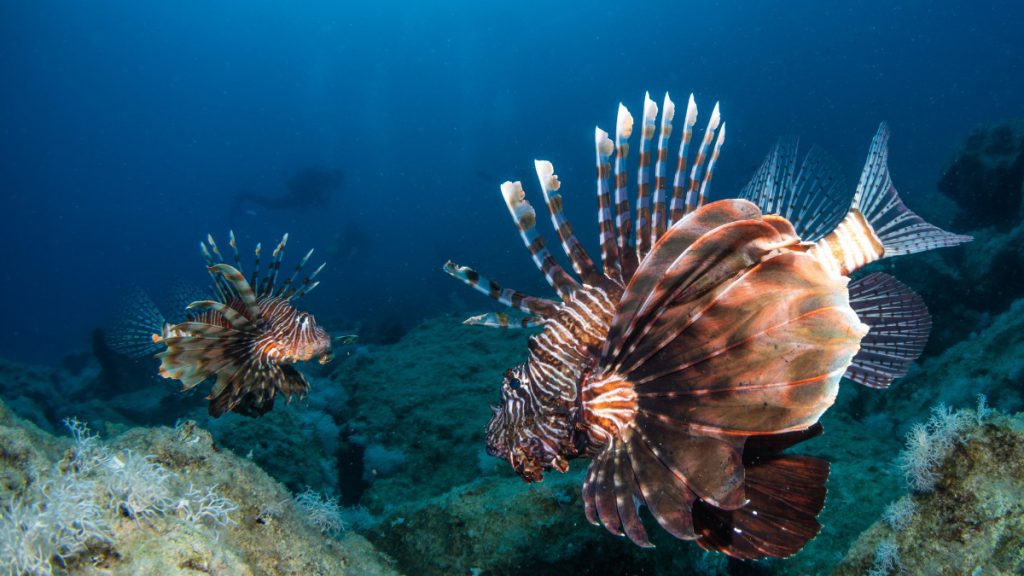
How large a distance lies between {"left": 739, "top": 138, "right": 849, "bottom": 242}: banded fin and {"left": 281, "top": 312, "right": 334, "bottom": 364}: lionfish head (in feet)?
11.9

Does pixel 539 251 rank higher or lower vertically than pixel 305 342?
higher

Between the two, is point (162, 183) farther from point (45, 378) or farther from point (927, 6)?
point (927, 6)

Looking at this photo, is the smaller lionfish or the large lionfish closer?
the large lionfish

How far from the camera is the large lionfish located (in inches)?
72.6

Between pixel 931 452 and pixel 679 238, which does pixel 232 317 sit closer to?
pixel 679 238

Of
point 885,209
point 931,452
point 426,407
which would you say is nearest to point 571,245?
point 931,452

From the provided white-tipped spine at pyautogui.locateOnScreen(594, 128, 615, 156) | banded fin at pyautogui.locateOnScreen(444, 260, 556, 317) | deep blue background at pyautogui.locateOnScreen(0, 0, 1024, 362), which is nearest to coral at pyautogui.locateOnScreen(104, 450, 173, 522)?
banded fin at pyautogui.locateOnScreen(444, 260, 556, 317)

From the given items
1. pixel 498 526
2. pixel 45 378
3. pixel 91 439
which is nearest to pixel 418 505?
pixel 498 526

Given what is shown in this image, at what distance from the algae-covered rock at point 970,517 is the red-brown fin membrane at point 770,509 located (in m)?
0.46

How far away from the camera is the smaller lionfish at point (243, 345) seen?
3.45m

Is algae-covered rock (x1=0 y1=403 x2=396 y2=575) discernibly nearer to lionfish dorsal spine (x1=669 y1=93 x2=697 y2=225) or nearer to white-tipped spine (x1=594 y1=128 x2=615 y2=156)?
white-tipped spine (x1=594 y1=128 x2=615 y2=156)

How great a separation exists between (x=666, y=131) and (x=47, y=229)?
6613 inches

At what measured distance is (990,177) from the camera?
456 inches

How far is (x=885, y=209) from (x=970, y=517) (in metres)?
1.88
